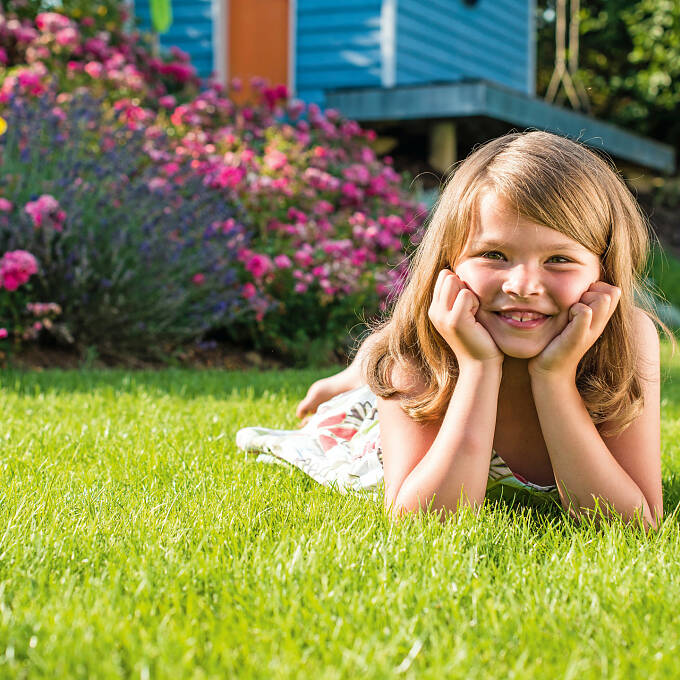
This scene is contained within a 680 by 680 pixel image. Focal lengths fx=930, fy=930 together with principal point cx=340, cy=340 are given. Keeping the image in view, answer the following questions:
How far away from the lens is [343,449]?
3174 millimetres

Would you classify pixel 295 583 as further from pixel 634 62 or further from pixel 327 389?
pixel 634 62

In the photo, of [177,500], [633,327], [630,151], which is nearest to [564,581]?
[633,327]

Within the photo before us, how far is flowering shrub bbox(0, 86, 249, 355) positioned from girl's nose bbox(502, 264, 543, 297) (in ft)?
12.5

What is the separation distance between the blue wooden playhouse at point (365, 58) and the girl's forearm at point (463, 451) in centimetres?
872

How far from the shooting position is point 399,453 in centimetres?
248

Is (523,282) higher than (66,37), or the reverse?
(66,37)

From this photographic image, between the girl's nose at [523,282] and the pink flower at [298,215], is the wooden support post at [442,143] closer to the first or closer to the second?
the pink flower at [298,215]

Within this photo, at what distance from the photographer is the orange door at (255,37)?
38.7 feet

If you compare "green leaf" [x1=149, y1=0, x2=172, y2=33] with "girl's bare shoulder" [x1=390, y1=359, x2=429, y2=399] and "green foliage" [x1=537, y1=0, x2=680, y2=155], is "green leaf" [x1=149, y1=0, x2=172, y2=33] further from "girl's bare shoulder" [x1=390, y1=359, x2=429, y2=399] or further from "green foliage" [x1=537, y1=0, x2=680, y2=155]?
"green foliage" [x1=537, y1=0, x2=680, y2=155]

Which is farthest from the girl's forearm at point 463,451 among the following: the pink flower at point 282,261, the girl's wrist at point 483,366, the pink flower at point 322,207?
the pink flower at point 322,207

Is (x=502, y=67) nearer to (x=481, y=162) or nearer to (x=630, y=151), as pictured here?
(x=630, y=151)

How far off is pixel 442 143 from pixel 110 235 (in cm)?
638

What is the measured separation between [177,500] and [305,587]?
794mm

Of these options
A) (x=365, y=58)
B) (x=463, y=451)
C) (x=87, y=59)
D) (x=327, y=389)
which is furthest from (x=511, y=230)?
(x=365, y=58)
